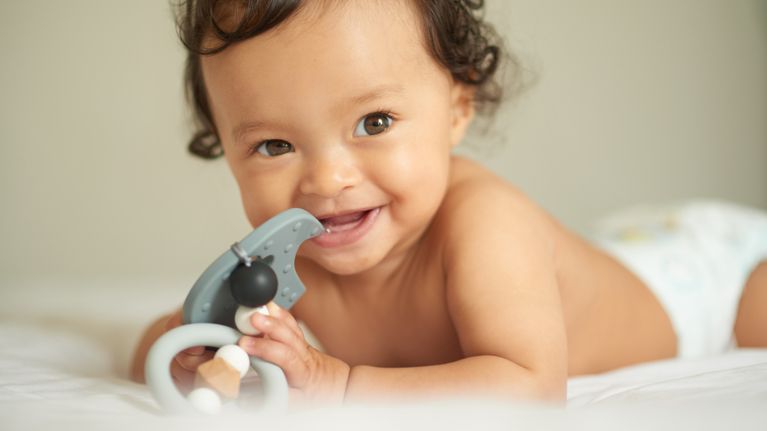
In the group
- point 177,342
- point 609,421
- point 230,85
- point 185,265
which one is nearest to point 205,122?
point 230,85

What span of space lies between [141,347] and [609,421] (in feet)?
2.25

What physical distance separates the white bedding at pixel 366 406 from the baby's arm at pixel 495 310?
0.06 m

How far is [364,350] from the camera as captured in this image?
933 mm

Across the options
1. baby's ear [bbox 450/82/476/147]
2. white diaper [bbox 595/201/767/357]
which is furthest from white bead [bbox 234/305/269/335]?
white diaper [bbox 595/201/767/357]

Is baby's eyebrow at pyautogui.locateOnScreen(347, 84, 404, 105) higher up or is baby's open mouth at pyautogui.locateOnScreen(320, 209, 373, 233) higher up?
baby's eyebrow at pyautogui.locateOnScreen(347, 84, 404, 105)

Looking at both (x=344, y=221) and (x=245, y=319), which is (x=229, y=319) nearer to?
(x=245, y=319)

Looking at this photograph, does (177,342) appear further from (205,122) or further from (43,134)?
(43,134)

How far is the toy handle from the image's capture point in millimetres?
564

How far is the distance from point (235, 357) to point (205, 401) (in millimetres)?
41

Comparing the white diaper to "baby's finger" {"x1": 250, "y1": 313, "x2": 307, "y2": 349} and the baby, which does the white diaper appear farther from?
"baby's finger" {"x1": 250, "y1": 313, "x2": 307, "y2": 349}

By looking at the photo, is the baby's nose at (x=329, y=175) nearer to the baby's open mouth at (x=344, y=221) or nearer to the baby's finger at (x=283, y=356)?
the baby's open mouth at (x=344, y=221)

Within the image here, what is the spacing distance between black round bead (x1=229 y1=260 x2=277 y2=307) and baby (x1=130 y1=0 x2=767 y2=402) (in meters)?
0.02

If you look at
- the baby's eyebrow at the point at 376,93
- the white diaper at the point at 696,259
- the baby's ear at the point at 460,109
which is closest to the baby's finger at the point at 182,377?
the baby's eyebrow at the point at 376,93

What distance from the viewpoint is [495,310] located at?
0.73m
